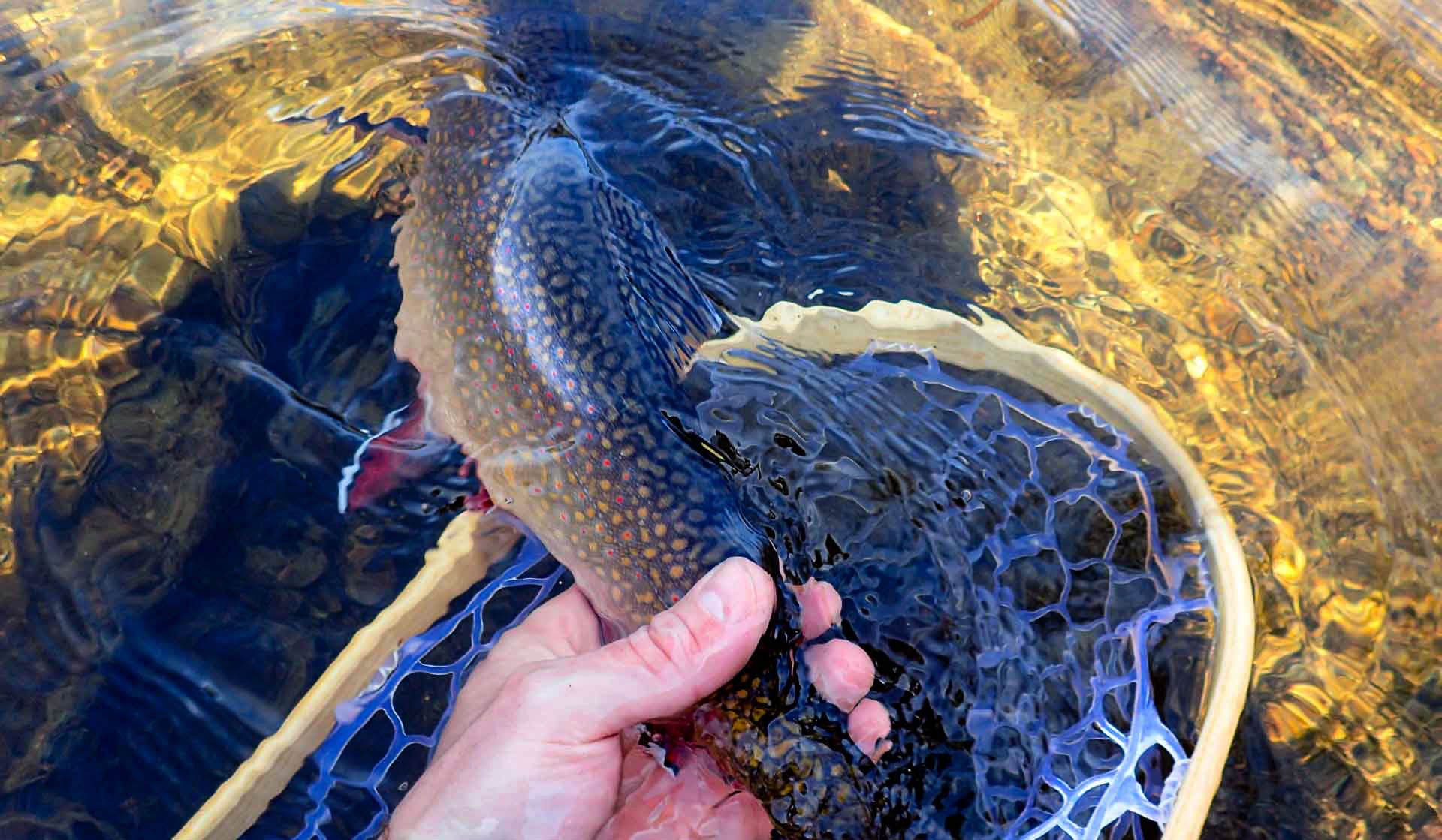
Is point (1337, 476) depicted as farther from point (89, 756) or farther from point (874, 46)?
point (89, 756)

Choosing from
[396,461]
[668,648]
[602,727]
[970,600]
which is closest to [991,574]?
[970,600]

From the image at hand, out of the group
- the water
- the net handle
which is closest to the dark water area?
the water

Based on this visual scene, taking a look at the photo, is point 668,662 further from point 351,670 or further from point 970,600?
point 351,670

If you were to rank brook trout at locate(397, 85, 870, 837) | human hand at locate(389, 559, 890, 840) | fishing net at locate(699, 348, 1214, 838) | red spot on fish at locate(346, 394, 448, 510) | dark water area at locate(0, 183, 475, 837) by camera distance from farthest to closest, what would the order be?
red spot on fish at locate(346, 394, 448, 510), dark water area at locate(0, 183, 475, 837), brook trout at locate(397, 85, 870, 837), fishing net at locate(699, 348, 1214, 838), human hand at locate(389, 559, 890, 840)

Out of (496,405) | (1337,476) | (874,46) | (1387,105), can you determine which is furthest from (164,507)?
(1387,105)

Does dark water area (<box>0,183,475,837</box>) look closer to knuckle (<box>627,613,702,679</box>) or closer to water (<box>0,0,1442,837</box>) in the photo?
water (<box>0,0,1442,837</box>)

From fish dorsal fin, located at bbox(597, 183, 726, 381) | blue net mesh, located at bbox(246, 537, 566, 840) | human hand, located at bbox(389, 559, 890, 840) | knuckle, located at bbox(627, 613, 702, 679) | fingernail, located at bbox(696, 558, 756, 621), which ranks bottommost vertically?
blue net mesh, located at bbox(246, 537, 566, 840)
